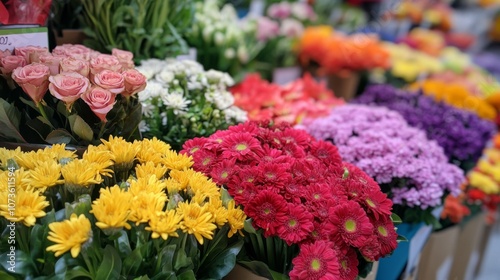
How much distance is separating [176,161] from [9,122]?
0.42 metres

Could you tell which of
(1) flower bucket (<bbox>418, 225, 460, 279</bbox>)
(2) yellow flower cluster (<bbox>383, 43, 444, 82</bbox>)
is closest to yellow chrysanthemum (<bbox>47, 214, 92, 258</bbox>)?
(1) flower bucket (<bbox>418, 225, 460, 279</bbox>)

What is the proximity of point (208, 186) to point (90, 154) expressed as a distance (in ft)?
0.84

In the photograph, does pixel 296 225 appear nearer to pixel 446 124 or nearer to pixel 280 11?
pixel 446 124

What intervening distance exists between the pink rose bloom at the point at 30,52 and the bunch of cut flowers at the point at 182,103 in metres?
0.31

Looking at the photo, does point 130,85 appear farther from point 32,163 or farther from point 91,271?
point 91,271

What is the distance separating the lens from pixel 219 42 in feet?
7.03

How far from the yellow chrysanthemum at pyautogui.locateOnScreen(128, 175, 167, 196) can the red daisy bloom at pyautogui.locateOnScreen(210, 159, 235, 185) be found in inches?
5.8

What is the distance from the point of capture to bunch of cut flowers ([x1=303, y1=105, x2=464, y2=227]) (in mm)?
1521

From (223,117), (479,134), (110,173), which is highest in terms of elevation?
(110,173)

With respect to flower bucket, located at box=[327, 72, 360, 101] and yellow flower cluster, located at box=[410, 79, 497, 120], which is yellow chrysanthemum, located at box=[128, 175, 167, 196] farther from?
flower bucket, located at box=[327, 72, 360, 101]

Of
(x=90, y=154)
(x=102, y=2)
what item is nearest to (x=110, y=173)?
(x=90, y=154)

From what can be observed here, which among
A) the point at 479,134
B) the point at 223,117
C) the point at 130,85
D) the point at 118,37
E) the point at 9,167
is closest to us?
the point at 9,167

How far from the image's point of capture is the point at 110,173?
109 centimetres

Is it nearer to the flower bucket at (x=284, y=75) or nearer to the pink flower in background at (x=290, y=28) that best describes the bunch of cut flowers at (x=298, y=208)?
the flower bucket at (x=284, y=75)
